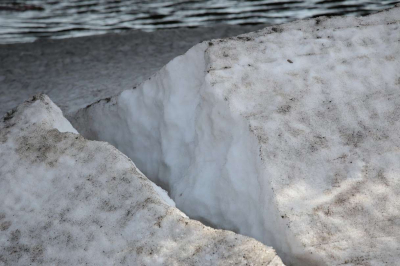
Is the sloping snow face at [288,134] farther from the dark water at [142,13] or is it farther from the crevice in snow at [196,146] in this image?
the dark water at [142,13]

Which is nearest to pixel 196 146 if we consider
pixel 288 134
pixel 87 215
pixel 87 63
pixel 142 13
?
pixel 288 134

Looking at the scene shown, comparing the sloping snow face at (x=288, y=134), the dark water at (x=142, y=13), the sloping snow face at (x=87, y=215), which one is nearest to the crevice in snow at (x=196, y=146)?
the sloping snow face at (x=288, y=134)

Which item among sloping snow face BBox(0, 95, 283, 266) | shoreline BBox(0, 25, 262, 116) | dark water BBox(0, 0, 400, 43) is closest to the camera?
sloping snow face BBox(0, 95, 283, 266)

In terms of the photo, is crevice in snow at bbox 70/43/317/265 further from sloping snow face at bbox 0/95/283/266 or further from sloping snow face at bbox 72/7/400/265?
sloping snow face at bbox 0/95/283/266

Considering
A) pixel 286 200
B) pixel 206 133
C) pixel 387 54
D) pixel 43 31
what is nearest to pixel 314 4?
pixel 43 31

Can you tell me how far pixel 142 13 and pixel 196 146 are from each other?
295 centimetres

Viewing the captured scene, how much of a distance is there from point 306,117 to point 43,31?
125 inches

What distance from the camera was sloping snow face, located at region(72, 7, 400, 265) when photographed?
137 cm

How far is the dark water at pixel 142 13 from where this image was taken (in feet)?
14.0

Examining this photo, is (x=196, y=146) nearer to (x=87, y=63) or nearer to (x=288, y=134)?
(x=288, y=134)

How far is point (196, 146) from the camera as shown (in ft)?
5.72

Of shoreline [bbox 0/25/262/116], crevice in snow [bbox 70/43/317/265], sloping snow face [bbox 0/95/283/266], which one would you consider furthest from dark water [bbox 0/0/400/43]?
sloping snow face [bbox 0/95/283/266]

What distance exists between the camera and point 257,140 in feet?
4.99

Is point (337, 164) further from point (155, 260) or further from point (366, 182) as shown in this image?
point (155, 260)
